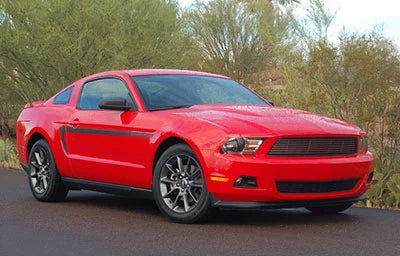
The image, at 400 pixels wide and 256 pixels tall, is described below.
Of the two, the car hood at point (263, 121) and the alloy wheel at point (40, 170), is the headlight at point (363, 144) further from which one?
the alloy wheel at point (40, 170)

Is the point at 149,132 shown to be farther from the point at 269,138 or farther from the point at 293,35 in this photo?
the point at 293,35

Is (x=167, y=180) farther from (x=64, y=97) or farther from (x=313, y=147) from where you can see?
(x=64, y=97)

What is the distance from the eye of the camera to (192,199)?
7.95 metres

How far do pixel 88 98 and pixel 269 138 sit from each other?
115 inches

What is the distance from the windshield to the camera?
8.80 metres

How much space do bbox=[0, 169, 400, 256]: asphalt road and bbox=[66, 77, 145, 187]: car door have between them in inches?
16.6

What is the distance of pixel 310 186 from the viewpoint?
7723mm

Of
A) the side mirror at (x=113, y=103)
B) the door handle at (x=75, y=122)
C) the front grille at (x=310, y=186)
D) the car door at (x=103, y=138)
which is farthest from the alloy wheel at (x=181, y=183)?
the door handle at (x=75, y=122)

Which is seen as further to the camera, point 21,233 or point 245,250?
point 21,233

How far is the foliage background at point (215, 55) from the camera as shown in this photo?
11.8 m

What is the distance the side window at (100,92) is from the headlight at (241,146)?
5.70 ft

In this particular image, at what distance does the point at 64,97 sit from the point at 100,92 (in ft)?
2.62

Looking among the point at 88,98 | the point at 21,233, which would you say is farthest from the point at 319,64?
the point at 21,233

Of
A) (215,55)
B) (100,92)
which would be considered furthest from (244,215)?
(215,55)
